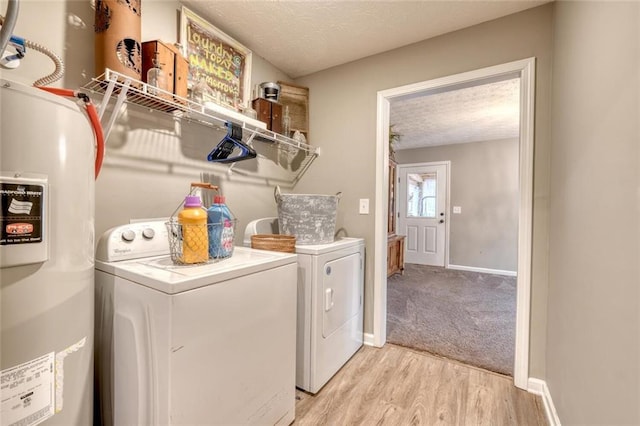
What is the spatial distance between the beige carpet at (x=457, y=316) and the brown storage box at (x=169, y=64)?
7.50 ft

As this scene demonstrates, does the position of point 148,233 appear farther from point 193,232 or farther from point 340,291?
point 340,291

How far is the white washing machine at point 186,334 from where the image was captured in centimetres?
87

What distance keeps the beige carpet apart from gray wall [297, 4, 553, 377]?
41 cm

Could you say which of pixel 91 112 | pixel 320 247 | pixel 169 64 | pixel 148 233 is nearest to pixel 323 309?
pixel 320 247

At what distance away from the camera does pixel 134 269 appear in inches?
39.3

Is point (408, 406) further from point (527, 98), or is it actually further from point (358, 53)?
point (358, 53)

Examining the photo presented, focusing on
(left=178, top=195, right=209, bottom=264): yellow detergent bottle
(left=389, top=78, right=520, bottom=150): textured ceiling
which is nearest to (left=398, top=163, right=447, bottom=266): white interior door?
(left=389, top=78, right=520, bottom=150): textured ceiling

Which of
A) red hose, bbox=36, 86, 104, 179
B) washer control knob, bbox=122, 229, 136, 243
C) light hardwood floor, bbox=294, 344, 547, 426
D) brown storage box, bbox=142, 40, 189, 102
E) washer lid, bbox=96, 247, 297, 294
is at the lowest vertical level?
light hardwood floor, bbox=294, 344, 547, 426

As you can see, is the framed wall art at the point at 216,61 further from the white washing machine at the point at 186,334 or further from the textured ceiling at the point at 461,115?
the textured ceiling at the point at 461,115

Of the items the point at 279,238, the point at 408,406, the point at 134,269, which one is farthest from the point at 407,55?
the point at 408,406

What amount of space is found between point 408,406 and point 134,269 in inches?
60.4

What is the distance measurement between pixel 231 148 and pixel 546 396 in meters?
2.29

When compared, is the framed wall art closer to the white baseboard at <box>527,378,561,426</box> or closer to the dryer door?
the dryer door

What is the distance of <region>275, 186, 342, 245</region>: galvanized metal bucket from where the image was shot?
5.82 feet
